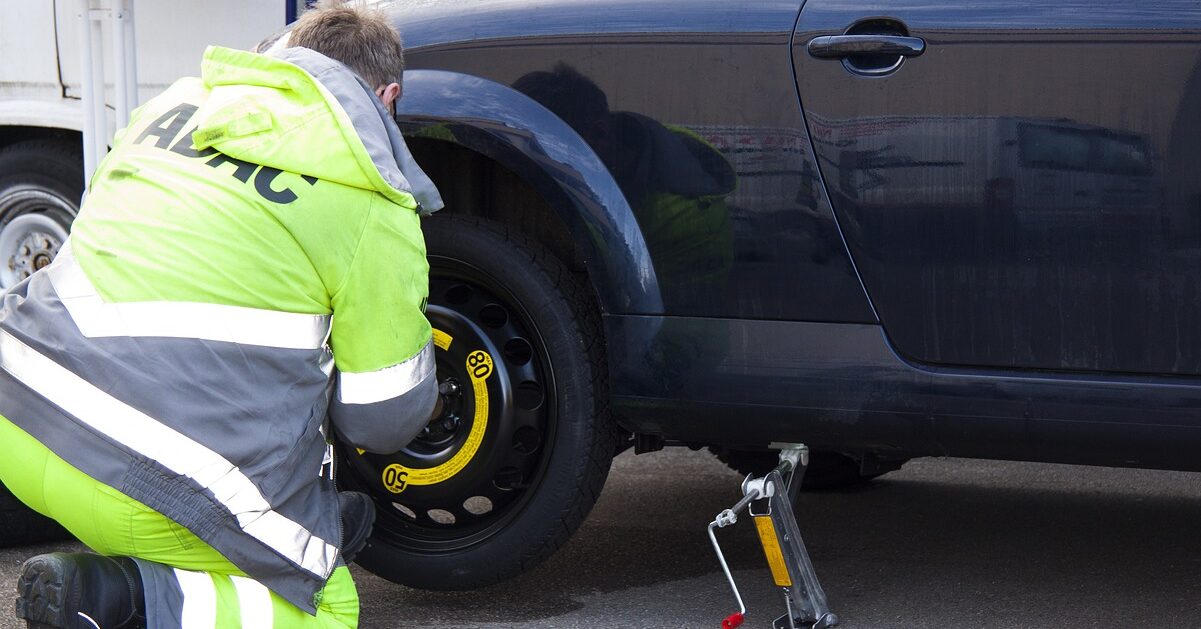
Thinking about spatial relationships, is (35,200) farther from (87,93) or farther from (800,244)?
(800,244)

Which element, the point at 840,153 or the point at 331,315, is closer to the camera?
the point at 331,315

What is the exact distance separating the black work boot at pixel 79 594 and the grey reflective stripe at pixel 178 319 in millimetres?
342

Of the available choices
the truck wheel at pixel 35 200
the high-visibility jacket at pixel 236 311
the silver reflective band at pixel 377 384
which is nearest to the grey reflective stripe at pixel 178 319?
the high-visibility jacket at pixel 236 311

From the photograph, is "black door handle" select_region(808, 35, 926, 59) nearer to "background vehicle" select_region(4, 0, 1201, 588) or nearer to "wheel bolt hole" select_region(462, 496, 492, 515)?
"background vehicle" select_region(4, 0, 1201, 588)

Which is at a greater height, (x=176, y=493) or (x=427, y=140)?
(x=427, y=140)

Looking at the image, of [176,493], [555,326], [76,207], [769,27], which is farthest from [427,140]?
[76,207]

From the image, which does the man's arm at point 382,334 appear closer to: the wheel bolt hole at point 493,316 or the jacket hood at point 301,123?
the jacket hood at point 301,123

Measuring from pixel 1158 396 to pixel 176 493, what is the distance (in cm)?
161

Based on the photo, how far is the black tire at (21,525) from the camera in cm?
331

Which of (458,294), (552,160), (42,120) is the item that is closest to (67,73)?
(42,120)

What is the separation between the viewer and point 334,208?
2.15m

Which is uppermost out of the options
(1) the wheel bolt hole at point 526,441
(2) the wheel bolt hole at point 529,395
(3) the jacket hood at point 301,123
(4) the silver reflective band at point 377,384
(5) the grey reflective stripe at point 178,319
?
(3) the jacket hood at point 301,123

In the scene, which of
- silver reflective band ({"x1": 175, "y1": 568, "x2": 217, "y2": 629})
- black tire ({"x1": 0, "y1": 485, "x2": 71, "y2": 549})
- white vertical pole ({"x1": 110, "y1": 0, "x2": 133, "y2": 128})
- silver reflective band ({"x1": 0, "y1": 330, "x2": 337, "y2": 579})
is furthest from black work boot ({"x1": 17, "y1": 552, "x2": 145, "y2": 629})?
white vertical pole ({"x1": 110, "y1": 0, "x2": 133, "y2": 128})

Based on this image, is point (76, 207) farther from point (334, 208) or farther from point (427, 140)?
point (334, 208)
